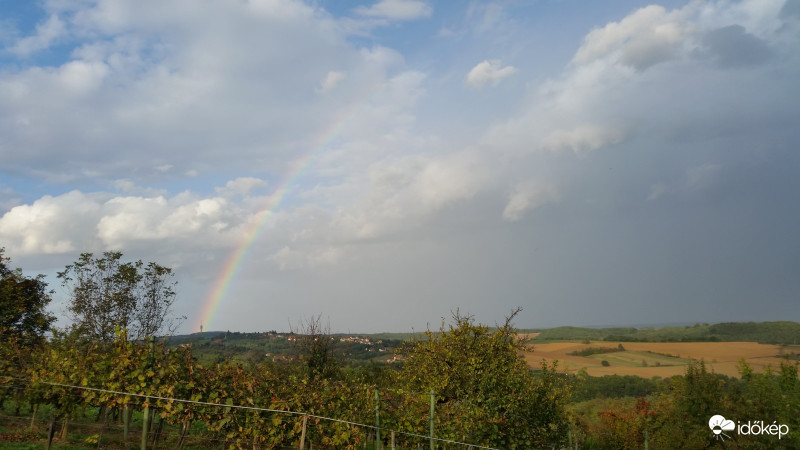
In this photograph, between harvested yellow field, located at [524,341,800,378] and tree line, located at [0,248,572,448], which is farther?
harvested yellow field, located at [524,341,800,378]

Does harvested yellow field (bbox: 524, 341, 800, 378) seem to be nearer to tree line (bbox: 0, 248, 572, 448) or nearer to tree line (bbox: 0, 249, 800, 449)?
tree line (bbox: 0, 249, 800, 449)

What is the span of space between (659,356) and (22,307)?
3455 inches

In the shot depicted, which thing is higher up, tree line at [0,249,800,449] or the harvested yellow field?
tree line at [0,249,800,449]

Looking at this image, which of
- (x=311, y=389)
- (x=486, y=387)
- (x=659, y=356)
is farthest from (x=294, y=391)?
(x=659, y=356)

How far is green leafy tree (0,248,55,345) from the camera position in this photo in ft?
67.8

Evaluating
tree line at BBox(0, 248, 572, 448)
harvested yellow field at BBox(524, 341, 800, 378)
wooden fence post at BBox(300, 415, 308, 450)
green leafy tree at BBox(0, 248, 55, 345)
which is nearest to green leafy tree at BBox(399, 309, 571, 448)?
tree line at BBox(0, 248, 572, 448)

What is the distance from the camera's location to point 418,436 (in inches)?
456

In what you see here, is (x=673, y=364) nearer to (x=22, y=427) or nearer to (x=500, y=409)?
(x=500, y=409)

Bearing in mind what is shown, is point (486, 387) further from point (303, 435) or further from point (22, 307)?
point (22, 307)

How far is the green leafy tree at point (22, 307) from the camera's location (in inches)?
813

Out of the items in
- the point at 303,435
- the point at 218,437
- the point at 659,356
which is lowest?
the point at 659,356

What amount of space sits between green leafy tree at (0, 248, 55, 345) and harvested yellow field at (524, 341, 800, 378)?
53336mm

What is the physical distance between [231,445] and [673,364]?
81.2 m

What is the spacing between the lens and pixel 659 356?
269ft
